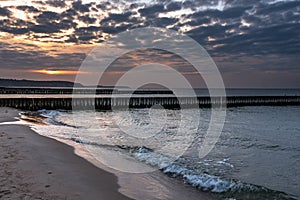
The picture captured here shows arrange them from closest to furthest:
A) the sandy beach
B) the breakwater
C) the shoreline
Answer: the sandy beach → the shoreline → the breakwater

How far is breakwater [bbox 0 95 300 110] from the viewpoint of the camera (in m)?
38.4

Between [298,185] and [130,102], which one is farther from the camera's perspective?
[130,102]

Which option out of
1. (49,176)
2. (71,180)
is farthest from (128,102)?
(71,180)

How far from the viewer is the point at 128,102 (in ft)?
163

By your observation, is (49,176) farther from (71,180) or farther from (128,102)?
(128,102)

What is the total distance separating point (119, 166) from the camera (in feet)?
31.1

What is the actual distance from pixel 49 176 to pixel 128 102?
141 ft

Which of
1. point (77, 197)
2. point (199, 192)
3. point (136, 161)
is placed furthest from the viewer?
point (136, 161)

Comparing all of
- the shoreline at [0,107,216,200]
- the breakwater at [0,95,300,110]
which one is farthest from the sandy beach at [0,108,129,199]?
the breakwater at [0,95,300,110]

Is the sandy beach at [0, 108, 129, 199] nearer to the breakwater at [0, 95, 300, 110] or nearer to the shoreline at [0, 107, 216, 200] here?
the shoreline at [0, 107, 216, 200]

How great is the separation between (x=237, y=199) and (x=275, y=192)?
1.40 m

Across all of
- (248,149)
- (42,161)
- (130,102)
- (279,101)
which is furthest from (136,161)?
(279,101)

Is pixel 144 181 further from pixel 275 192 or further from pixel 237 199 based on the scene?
pixel 275 192

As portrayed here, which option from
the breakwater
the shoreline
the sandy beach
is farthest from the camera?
the breakwater
